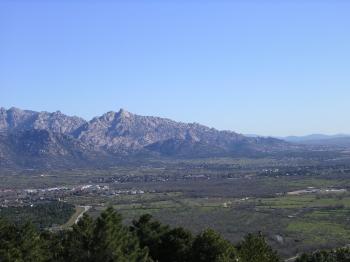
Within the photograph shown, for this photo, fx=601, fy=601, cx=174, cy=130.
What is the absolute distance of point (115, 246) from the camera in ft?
116

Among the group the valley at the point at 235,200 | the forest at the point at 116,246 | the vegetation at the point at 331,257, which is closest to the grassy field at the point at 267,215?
the valley at the point at 235,200

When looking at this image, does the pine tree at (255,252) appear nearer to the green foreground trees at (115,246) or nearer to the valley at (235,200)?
the green foreground trees at (115,246)

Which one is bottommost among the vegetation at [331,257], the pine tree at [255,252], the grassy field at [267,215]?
the grassy field at [267,215]

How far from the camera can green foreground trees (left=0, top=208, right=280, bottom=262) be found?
35.3 m

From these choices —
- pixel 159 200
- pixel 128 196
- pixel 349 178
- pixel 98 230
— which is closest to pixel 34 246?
pixel 98 230

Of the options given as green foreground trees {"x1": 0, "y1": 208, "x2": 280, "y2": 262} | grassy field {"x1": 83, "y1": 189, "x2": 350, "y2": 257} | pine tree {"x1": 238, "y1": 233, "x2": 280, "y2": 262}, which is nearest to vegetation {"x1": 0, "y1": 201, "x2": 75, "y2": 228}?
grassy field {"x1": 83, "y1": 189, "x2": 350, "y2": 257}

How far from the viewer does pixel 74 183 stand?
18938 centimetres

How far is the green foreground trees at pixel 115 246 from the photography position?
116 feet

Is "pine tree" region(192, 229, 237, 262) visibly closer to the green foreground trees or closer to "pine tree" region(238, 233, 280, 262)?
the green foreground trees

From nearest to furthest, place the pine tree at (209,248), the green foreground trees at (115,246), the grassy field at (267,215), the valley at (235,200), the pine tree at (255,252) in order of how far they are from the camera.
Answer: the green foreground trees at (115,246), the pine tree at (209,248), the pine tree at (255,252), the grassy field at (267,215), the valley at (235,200)

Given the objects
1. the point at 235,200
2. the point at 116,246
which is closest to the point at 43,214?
the point at 235,200

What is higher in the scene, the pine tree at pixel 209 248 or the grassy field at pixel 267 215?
the pine tree at pixel 209 248

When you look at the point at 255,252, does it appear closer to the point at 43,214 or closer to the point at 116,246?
the point at 116,246

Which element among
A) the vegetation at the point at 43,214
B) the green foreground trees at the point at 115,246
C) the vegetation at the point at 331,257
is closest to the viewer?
the green foreground trees at the point at 115,246
